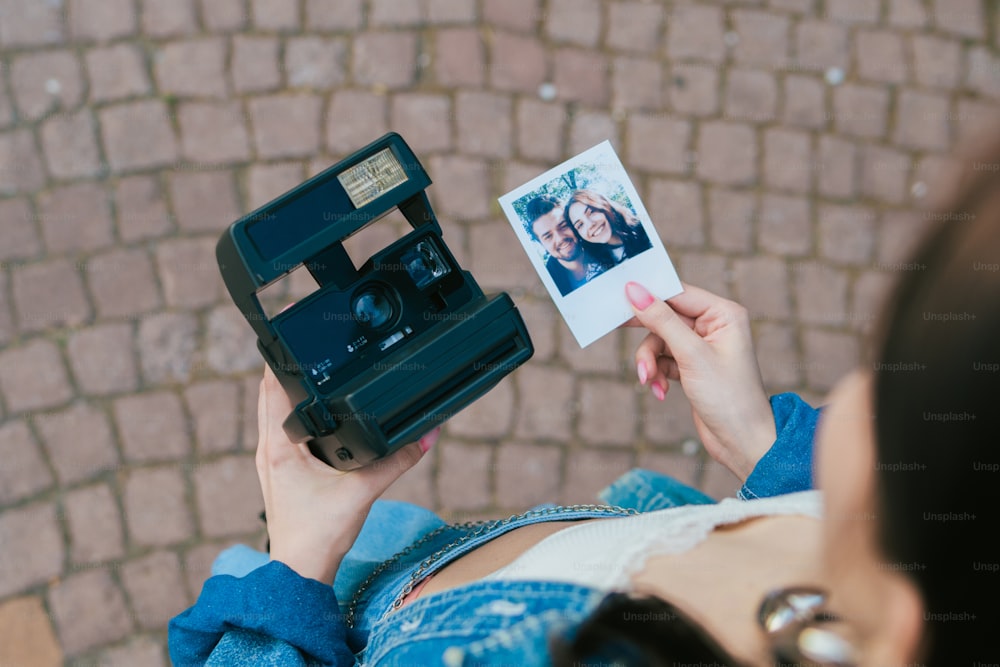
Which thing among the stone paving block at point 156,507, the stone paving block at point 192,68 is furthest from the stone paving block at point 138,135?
the stone paving block at point 156,507

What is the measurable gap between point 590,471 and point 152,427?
5.48 ft

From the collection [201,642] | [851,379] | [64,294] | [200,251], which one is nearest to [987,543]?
[851,379]

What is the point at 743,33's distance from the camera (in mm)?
3260

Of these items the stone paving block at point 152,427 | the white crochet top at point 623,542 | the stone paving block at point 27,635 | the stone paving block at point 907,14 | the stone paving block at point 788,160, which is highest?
the stone paving block at point 907,14

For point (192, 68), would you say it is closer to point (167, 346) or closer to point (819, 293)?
point (167, 346)

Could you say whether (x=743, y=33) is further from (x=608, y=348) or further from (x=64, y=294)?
(x=64, y=294)

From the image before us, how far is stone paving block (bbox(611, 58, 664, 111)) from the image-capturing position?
10.4 feet

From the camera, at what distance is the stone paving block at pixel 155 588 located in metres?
2.66

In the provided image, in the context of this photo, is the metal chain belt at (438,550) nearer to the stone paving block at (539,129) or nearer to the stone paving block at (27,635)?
the stone paving block at (27,635)

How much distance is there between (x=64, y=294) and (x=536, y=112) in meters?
2.01

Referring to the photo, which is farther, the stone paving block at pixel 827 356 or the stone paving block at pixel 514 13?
the stone paving block at pixel 514 13

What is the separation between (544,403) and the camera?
9.52 feet

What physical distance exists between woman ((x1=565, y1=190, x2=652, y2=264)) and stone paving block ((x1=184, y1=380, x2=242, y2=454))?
154 centimetres

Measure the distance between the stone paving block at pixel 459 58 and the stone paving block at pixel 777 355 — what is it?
1.58m
